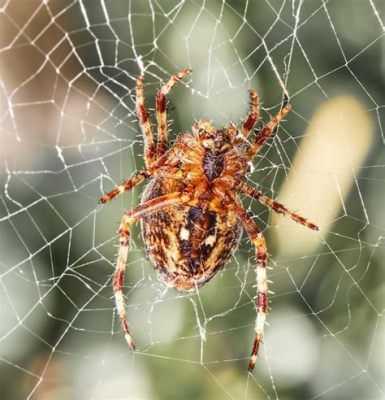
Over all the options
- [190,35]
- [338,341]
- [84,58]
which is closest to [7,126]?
[84,58]

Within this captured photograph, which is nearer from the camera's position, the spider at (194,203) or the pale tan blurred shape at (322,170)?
the spider at (194,203)

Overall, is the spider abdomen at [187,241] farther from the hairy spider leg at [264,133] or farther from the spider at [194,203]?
the hairy spider leg at [264,133]

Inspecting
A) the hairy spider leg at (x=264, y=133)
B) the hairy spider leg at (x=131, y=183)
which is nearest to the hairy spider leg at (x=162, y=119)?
the hairy spider leg at (x=131, y=183)

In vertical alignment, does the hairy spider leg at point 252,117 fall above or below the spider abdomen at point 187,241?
above

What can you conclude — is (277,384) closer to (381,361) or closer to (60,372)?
(381,361)

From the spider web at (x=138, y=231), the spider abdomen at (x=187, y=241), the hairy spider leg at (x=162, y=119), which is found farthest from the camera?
the spider web at (x=138, y=231)

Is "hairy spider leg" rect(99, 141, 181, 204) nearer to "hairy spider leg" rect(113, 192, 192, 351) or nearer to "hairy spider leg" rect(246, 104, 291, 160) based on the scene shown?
"hairy spider leg" rect(113, 192, 192, 351)
